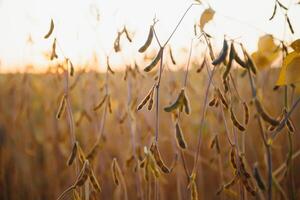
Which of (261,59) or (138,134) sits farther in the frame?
(138,134)

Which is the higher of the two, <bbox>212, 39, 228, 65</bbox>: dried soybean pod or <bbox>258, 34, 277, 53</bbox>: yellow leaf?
<bbox>258, 34, 277, 53</bbox>: yellow leaf

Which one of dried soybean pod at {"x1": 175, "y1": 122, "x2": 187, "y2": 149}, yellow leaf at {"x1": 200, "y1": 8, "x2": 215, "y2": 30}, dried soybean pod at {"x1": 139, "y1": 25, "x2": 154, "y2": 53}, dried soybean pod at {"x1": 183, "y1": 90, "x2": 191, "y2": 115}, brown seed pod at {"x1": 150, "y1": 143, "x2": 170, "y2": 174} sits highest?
yellow leaf at {"x1": 200, "y1": 8, "x2": 215, "y2": 30}

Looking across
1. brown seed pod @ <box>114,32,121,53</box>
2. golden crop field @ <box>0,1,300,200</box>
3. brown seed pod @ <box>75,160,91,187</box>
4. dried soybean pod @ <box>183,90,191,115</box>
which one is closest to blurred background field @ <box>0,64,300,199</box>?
golden crop field @ <box>0,1,300,200</box>

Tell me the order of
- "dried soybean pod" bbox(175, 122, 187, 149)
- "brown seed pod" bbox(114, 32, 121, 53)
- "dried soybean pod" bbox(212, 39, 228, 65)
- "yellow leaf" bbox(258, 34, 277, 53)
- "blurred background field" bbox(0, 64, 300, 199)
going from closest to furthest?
"dried soybean pod" bbox(212, 39, 228, 65)
"dried soybean pod" bbox(175, 122, 187, 149)
"yellow leaf" bbox(258, 34, 277, 53)
"brown seed pod" bbox(114, 32, 121, 53)
"blurred background field" bbox(0, 64, 300, 199)

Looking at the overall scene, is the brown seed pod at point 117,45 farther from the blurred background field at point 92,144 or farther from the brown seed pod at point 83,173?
the blurred background field at point 92,144

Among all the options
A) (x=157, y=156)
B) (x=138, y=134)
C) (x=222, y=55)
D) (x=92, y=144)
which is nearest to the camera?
(x=222, y=55)

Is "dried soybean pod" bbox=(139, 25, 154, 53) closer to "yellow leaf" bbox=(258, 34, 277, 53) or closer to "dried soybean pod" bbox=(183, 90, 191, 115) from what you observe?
"dried soybean pod" bbox=(183, 90, 191, 115)

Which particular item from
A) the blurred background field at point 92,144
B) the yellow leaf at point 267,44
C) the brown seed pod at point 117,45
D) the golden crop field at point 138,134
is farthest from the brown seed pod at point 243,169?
the blurred background field at point 92,144

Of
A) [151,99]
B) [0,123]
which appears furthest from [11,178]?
[151,99]

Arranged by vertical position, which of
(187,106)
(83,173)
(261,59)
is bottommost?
(83,173)

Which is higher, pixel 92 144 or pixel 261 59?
pixel 261 59

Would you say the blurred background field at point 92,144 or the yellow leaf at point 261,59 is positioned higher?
the yellow leaf at point 261,59

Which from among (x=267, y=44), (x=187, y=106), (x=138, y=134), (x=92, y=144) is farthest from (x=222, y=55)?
(x=92, y=144)

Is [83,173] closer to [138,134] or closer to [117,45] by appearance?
[117,45]
